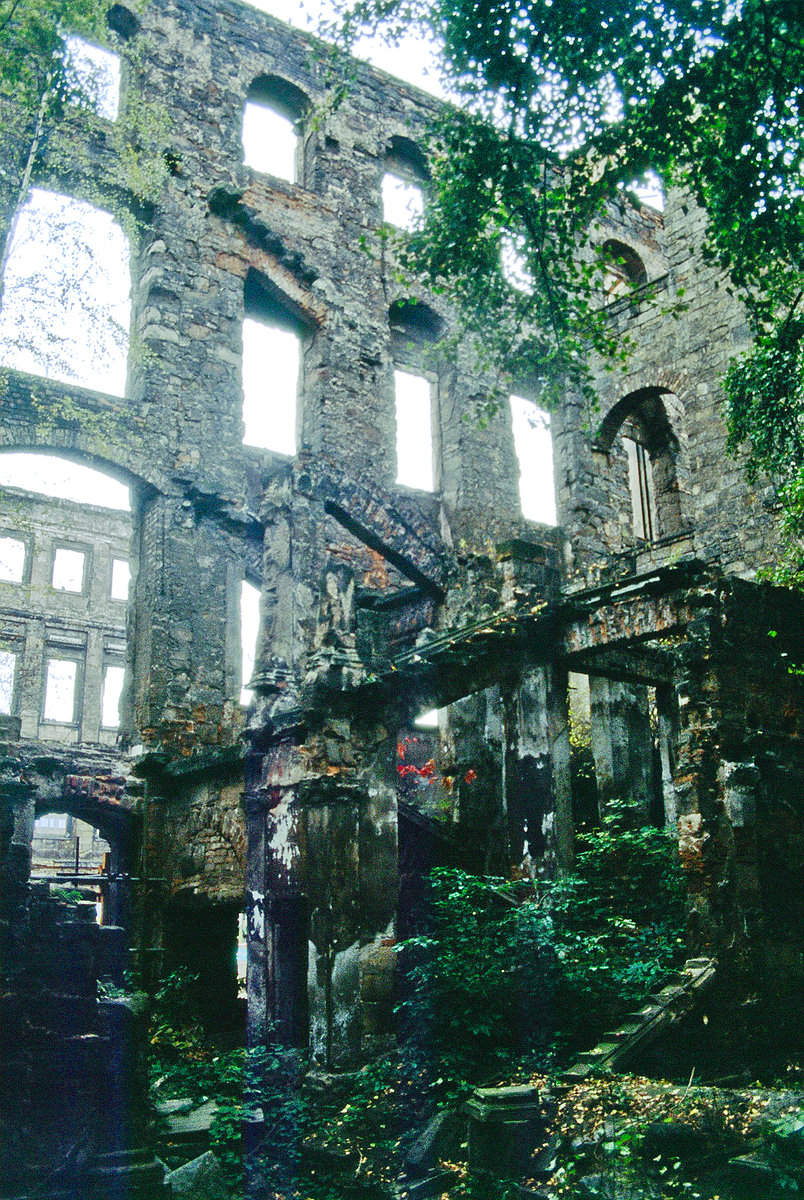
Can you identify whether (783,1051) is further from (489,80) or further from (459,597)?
(489,80)

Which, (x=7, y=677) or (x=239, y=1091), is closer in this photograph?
(x=239, y=1091)

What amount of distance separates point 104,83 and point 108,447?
4.38m

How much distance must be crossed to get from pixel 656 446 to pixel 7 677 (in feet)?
52.9

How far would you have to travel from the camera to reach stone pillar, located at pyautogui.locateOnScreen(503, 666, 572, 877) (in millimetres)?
8766

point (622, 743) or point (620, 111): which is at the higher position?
point (620, 111)

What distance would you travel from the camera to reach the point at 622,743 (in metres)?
12.7

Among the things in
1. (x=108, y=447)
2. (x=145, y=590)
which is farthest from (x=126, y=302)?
(x=145, y=590)

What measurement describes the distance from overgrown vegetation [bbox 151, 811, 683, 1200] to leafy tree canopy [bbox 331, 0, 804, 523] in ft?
14.7

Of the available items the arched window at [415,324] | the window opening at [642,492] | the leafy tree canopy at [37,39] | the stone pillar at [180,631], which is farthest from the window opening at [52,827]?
the leafy tree canopy at [37,39]

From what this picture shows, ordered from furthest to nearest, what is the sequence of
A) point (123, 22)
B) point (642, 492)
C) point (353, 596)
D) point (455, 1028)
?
point (642, 492) → point (123, 22) → point (353, 596) → point (455, 1028)

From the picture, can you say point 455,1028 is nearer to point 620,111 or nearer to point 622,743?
point 622,743

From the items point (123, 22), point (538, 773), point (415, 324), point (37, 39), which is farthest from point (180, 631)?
point (123, 22)

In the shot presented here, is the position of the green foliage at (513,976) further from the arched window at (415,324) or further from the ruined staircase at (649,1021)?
the arched window at (415,324)

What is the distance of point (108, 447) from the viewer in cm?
1294
